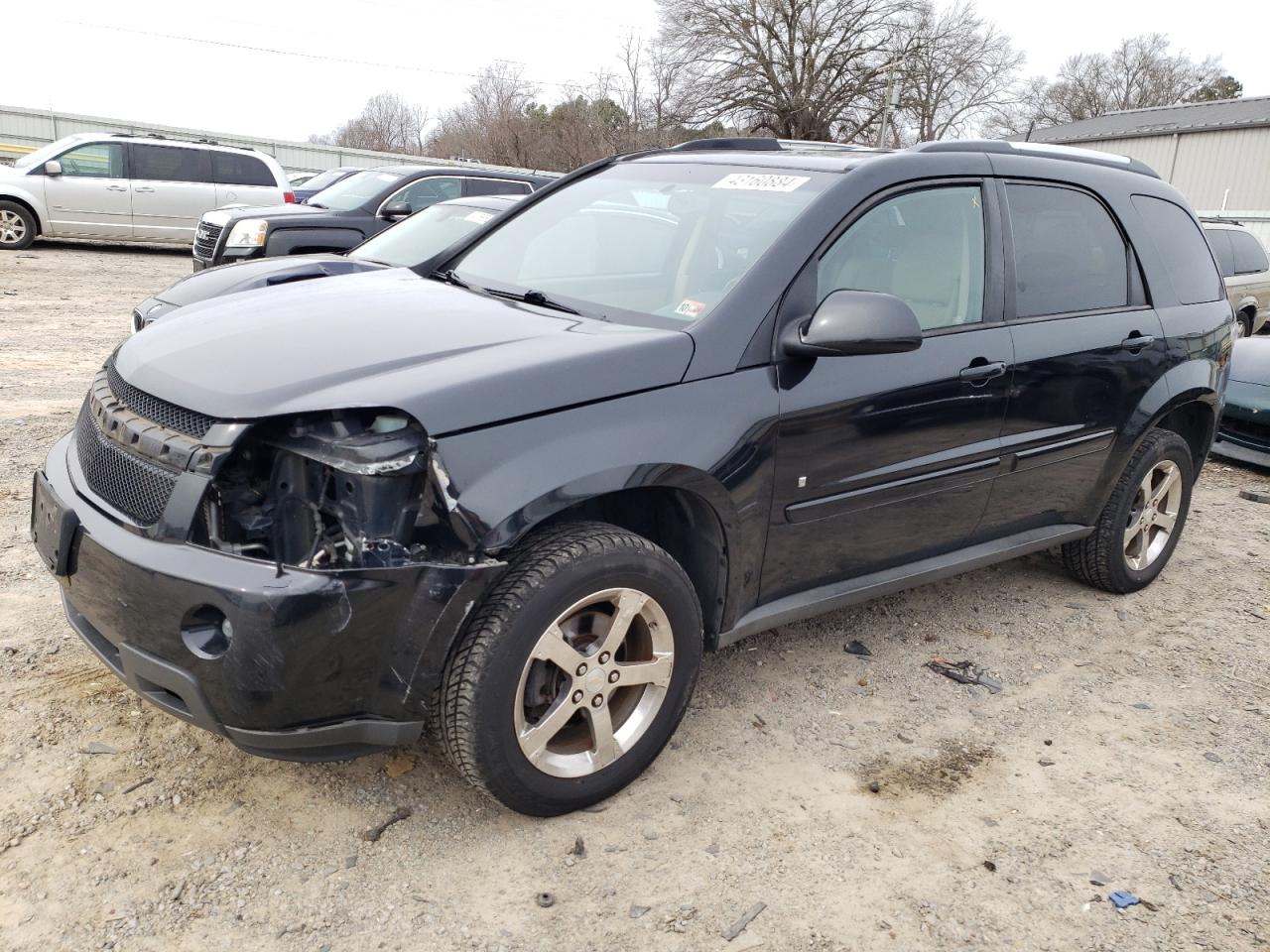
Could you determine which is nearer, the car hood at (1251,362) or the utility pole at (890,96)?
the car hood at (1251,362)

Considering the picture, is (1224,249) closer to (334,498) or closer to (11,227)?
(334,498)

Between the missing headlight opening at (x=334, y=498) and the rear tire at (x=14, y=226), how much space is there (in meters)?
16.0

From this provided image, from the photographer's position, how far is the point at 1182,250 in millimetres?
4672

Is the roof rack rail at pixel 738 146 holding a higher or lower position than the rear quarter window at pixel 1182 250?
higher

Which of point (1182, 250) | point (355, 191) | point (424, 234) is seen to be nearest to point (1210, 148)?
point (355, 191)

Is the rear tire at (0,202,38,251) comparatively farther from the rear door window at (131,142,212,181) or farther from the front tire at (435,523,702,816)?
the front tire at (435,523,702,816)

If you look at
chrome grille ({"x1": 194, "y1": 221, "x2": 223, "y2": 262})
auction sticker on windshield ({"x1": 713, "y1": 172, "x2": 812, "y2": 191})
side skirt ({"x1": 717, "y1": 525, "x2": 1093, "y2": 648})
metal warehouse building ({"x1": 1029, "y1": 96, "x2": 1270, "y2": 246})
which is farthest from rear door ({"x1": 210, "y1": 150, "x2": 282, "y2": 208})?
metal warehouse building ({"x1": 1029, "y1": 96, "x2": 1270, "y2": 246})

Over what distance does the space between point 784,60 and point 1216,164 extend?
16952 mm

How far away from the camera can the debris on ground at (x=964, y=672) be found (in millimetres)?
3932

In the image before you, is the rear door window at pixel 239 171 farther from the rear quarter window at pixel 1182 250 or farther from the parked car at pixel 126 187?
the rear quarter window at pixel 1182 250

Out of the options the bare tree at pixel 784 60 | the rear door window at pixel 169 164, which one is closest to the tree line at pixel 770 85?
the bare tree at pixel 784 60

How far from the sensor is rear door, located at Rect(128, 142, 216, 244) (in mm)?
16469

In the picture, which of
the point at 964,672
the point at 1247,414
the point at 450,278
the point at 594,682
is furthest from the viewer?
the point at 1247,414

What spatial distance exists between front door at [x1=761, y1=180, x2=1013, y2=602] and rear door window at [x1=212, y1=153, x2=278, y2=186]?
1566 centimetres
